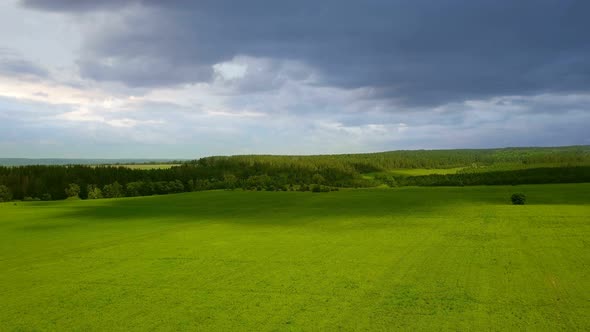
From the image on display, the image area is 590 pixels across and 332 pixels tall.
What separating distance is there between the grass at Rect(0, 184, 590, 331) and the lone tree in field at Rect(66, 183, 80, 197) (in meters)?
86.0

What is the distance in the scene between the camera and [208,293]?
62.3 feet

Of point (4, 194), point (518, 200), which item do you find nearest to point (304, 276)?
point (518, 200)

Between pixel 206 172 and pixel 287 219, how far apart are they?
11678 centimetres

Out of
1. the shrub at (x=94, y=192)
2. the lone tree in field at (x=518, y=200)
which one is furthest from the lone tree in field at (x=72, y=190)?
the lone tree in field at (x=518, y=200)

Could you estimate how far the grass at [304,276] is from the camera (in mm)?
15477

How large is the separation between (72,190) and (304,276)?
121 metres

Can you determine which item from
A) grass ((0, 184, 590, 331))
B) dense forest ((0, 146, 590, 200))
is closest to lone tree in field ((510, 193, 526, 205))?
grass ((0, 184, 590, 331))

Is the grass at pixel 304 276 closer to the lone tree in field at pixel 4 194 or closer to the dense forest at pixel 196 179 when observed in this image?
the dense forest at pixel 196 179

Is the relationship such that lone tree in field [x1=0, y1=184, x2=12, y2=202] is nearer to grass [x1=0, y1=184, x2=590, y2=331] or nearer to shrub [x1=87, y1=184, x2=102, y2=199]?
shrub [x1=87, y1=184, x2=102, y2=199]

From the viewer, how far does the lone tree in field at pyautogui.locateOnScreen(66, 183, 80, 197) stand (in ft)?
409

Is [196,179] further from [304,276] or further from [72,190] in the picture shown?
[304,276]

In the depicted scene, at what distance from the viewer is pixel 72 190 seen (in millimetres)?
124625

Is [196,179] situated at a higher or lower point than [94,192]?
higher

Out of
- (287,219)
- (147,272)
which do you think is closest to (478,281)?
(147,272)
